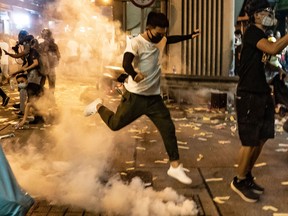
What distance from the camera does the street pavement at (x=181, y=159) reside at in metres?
4.87

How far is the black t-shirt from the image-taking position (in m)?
4.80

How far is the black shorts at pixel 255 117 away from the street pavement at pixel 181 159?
0.72 m

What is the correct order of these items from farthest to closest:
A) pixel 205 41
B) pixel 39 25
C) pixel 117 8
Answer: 1. pixel 39 25
2. pixel 117 8
3. pixel 205 41

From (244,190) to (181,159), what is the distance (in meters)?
1.81

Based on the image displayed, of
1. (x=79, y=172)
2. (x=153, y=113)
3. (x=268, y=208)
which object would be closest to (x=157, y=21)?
(x=153, y=113)

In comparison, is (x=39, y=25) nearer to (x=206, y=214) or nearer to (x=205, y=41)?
(x=205, y=41)

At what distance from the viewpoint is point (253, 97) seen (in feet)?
16.1

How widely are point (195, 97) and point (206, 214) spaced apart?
7826 mm

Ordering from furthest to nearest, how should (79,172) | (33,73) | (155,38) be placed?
1. (33,73)
2. (79,172)
3. (155,38)

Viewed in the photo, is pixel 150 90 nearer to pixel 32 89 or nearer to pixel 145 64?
pixel 145 64

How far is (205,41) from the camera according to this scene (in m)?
13.3

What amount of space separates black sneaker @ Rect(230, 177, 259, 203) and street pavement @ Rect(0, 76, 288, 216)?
0.07 metres

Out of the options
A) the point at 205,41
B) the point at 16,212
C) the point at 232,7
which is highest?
the point at 232,7

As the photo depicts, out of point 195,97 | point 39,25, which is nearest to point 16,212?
point 195,97
